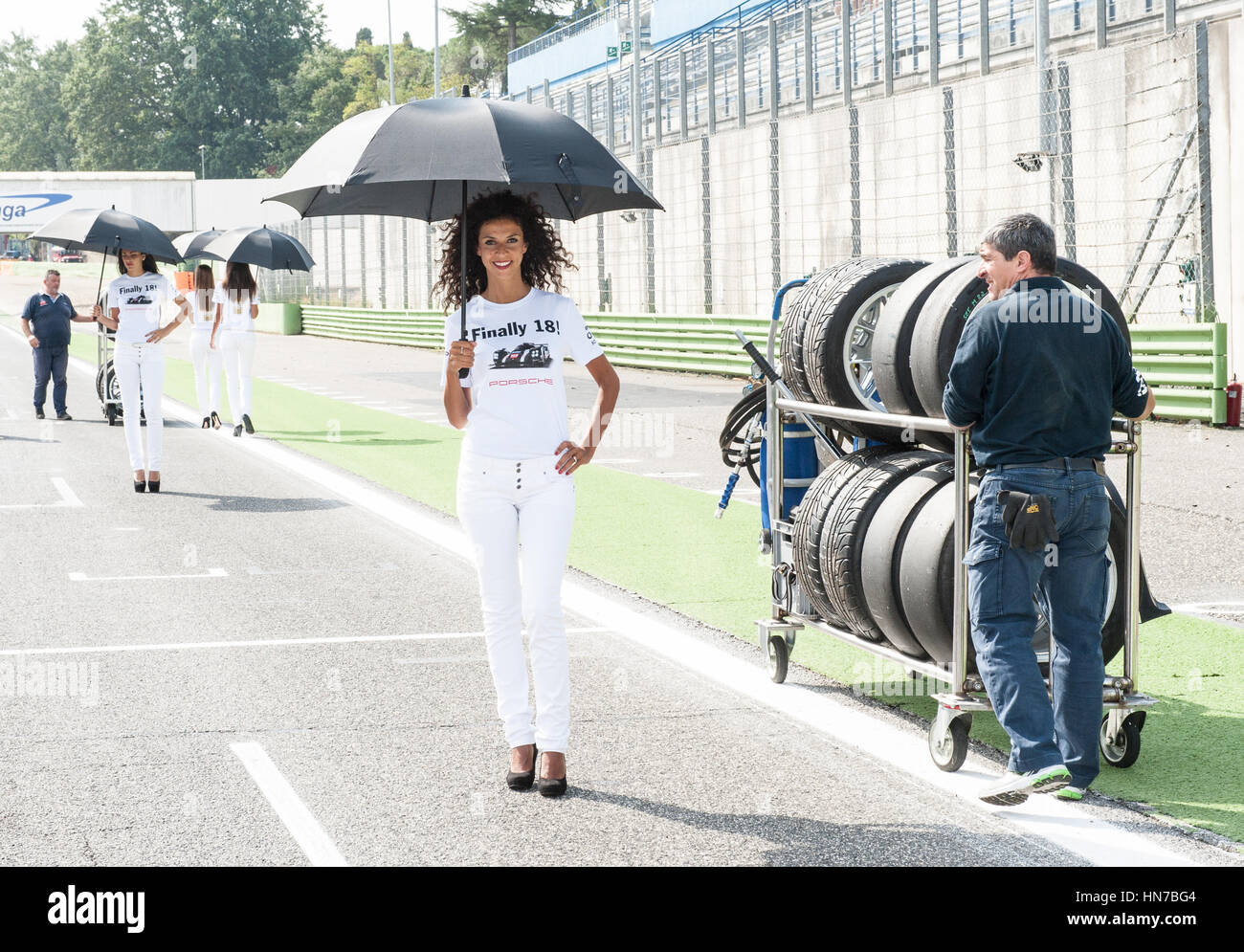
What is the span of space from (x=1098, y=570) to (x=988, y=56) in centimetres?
1774

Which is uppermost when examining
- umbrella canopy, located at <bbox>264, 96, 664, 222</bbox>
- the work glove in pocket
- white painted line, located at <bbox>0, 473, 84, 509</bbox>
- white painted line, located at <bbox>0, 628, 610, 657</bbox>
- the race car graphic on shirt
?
umbrella canopy, located at <bbox>264, 96, 664, 222</bbox>

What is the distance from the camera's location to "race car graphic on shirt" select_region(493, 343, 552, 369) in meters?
5.31

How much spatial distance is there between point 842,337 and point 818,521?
774mm

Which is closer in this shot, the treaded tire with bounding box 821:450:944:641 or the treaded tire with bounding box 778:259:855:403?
the treaded tire with bounding box 821:450:944:641

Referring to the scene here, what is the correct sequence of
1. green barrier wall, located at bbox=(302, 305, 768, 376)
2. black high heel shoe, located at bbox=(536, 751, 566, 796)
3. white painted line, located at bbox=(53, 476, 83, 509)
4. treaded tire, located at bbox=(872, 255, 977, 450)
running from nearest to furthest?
1. black high heel shoe, located at bbox=(536, 751, 566, 796)
2. treaded tire, located at bbox=(872, 255, 977, 450)
3. white painted line, located at bbox=(53, 476, 83, 509)
4. green barrier wall, located at bbox=(302, 305, 768, 376)

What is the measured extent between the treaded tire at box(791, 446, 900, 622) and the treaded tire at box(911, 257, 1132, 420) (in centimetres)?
59

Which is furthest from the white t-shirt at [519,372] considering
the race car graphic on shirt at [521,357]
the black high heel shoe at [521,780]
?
the black high heel shoe at [521,780]

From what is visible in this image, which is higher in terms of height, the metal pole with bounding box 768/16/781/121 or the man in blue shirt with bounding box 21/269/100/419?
the metal pole with bounding box 768/16/781/121

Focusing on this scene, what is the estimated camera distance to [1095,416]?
5168 millimetres

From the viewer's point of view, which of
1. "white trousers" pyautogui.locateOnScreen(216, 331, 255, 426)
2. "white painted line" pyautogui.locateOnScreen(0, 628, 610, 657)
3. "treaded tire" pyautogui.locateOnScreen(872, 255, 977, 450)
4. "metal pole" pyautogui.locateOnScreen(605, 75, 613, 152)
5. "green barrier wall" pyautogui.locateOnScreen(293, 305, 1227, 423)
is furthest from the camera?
"metal pole" pyautogui.locateOnScreen(605, 75, 613, 152)

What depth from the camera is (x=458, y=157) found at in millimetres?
5336

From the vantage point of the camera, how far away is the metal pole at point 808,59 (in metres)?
25.0

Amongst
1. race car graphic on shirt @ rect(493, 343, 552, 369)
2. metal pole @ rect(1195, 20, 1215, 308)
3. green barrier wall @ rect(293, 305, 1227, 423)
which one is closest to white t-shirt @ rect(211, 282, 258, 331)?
green barrier wall @ rect(293, 305, 1227, 423)

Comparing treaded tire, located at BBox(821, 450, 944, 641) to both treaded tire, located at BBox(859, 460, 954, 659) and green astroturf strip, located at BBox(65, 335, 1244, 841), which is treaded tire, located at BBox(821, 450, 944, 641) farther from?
green astroturf strip, located at BBox(65, 335, 1244, 841)
